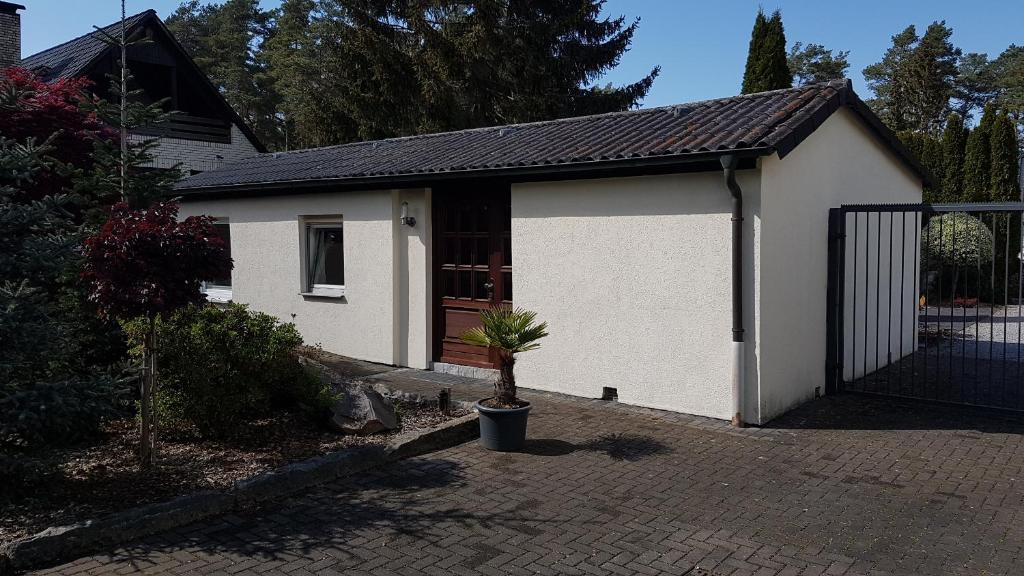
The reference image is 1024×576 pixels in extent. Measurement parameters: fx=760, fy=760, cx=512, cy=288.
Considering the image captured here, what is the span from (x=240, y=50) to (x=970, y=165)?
37.8m

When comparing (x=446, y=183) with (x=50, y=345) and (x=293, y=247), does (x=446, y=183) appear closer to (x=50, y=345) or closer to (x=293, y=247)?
(x=293, y=247)

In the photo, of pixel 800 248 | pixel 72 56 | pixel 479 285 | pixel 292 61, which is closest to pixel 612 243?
pixel 800 248

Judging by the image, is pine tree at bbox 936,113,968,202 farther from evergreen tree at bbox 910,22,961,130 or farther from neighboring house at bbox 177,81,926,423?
evergreen tree at bbox 910,22,961,130

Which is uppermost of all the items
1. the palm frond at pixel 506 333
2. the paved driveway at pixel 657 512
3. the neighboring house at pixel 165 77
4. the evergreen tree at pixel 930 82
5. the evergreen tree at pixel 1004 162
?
the evergreen tree at pixel 930 82

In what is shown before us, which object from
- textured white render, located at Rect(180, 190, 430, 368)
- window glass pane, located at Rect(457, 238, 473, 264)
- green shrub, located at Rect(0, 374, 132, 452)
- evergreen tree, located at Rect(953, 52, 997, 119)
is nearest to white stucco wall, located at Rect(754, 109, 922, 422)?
window glass pane, located at Rect(457, 238, 473, 264)

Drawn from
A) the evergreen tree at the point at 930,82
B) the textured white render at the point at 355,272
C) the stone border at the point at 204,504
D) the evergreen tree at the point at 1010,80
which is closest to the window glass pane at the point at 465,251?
the textured white render at the point at 355,272

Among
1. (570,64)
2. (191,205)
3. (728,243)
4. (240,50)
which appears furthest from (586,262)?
(240,50)

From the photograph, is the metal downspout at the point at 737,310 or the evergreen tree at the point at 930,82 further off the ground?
the evergreen tree at the point at 930,82

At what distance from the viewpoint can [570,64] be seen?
24.3 metres

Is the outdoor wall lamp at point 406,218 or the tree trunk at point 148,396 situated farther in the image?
the outdoor wall lamp at point 406,218

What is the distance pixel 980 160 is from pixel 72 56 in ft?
82.1

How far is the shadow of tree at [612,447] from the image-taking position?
6602mm

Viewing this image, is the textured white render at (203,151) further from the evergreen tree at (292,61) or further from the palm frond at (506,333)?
the palm frond at (506,333)

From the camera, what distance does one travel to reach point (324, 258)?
12.0 meters
